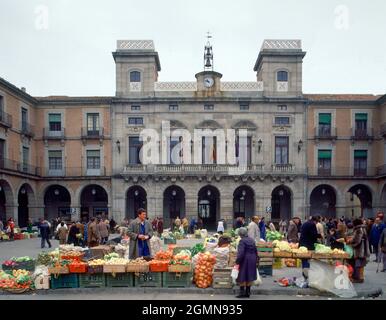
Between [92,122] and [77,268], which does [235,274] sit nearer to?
[77,268]

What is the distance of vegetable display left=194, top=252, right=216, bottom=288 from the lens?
9.30 meters

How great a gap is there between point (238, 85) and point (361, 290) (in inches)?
912

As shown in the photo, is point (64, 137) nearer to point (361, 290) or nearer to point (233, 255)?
point (233, 255)

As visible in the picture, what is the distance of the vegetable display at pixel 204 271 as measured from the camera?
9.30m

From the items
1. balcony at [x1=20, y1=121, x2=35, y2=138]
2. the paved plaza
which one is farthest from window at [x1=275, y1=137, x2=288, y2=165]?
the paved plaza

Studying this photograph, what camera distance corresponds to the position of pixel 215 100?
1167 inches

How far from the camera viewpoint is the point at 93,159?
101 ft

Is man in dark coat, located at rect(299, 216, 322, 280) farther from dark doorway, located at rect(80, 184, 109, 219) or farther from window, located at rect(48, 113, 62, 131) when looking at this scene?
window, located at rect(48, 113, 62, 131)

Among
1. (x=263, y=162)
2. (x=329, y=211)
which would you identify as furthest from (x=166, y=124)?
(x=329, y=211)

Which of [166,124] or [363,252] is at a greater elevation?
[166,124]

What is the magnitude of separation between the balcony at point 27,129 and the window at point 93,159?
15.9 feet

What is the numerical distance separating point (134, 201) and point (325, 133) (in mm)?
17442

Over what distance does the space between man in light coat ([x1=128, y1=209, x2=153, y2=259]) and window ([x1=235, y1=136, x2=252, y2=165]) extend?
19788 millimetres

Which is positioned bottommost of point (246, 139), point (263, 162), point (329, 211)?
point (329, 211)
